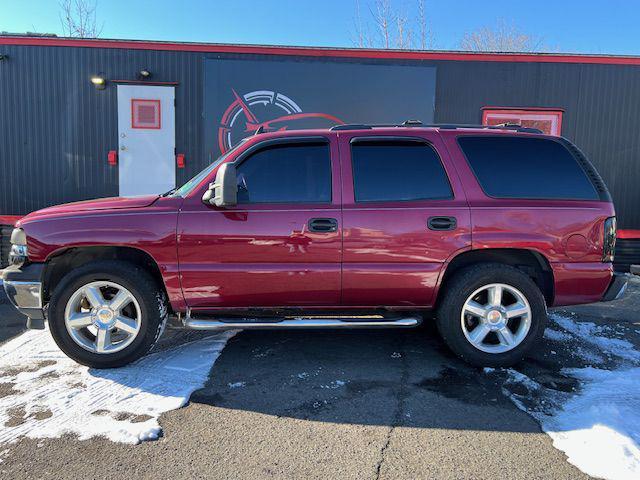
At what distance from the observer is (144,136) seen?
761 cm

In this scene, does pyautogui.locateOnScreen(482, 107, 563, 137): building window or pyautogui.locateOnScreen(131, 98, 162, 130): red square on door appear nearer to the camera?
pyautogui.locateOnScreen(131, 98, 162, 130): red square on door

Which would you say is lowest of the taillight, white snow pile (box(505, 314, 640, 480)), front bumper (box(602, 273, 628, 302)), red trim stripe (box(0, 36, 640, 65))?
white snow pile (box(505, 314, 640, 480))

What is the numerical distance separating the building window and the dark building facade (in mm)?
61

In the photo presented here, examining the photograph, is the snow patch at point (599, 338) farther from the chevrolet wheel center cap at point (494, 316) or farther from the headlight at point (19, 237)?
the headlight at point (19, 237)

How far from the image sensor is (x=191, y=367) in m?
3.64

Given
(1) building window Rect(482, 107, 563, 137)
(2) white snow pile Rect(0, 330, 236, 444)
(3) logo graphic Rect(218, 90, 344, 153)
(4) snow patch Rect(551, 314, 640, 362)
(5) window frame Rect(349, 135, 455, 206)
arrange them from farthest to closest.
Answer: (1) building window Rect(482, 107, 563, 137) < (3) logo graphic Rect(218, 90, 344, 153) < (4) snow patch Rect(551, 314, 640, 362) < (5) window frame Rect(349, 135, 455, 206) < (2) white snow pile Rect(0, 330, 236, 444)

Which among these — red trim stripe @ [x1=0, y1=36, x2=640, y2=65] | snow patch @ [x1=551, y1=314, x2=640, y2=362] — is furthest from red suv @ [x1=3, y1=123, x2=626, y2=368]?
red trim stripe @ [x1=0, y1=36, x2=640, y2=65]

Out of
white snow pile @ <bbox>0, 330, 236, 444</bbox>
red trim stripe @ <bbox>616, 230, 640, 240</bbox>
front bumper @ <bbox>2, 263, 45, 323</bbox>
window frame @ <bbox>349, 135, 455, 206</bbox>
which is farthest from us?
red trim stripe @ <bbox>616, 230, 640, 240</bbox>

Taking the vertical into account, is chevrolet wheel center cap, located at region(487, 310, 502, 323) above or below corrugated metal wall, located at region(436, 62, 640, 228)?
below

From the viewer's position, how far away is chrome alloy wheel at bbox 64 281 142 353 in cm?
351

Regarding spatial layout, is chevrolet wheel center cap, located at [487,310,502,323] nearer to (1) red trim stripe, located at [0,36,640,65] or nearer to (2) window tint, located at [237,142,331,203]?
(2) window tint, located at [237,142,331,203]

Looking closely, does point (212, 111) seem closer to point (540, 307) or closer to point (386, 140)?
point (386, 140)

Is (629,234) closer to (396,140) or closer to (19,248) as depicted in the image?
(396,140)

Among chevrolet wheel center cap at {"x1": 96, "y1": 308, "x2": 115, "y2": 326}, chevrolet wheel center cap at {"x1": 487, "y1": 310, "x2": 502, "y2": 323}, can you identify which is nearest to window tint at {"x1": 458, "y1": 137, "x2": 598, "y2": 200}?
chevrolet wheel center cap at {"x1": 487, "y1": 310, "x2": 502, "y2": 323}
